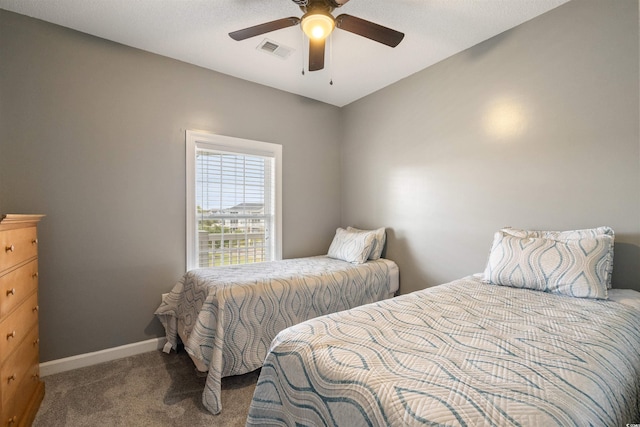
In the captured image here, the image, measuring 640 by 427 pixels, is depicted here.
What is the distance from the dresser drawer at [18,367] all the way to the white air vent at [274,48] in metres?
2.61

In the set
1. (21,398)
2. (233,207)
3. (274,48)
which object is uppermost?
(274,48)

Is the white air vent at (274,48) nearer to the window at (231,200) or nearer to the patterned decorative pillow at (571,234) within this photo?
the window at (231,200)

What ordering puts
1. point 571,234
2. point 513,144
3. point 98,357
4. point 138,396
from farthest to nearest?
point 98,357, point 513,144, point 138,396, point 571,234

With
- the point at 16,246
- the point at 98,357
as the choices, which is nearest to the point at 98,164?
the point at 16,246

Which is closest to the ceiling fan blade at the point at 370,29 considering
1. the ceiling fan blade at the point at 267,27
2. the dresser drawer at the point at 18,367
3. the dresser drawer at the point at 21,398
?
the ceiling fan blade at the point at 267,27

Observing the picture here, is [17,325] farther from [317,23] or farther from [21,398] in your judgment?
[317,23]

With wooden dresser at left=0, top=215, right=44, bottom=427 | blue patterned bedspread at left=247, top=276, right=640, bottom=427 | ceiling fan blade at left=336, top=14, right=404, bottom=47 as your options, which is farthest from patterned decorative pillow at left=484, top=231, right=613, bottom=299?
wooden dresser at left=0, top=215, right=44, bottom=427

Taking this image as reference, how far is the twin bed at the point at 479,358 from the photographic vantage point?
2.43 ft

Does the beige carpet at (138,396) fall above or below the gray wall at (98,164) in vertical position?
below

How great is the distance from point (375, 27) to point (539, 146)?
146cm

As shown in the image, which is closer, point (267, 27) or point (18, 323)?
point (18, 323)

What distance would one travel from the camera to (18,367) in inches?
60.7

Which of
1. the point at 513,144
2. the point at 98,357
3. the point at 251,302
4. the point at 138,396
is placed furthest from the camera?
the point at 98,357

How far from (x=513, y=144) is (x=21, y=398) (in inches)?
141
